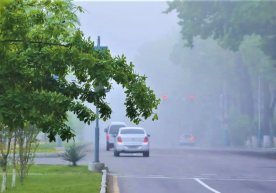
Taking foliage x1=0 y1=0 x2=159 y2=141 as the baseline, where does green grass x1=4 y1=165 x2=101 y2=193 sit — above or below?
below

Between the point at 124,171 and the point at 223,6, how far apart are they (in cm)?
3618

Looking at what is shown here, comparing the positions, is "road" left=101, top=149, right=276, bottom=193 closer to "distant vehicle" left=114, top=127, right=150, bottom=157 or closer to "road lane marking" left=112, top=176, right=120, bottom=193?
"road lane marking" left=112, top=176, right=120, bottom=193

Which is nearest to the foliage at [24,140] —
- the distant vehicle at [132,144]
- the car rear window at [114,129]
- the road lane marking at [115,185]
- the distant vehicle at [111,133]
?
the road lane marking at [115,185]

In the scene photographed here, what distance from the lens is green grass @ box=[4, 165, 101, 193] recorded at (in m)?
23.8

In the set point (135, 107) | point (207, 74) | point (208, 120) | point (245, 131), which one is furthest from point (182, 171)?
point (208, 120)

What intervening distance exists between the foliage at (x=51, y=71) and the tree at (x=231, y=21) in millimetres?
49357

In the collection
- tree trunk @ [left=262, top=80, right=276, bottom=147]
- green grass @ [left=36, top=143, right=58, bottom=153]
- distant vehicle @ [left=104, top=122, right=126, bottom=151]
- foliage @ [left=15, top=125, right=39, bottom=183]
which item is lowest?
foliage @ [left=15, top=125, right=39, bottom=183]

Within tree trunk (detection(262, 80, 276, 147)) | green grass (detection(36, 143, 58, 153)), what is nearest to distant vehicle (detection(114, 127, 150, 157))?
green grass (detection(36, 143, 58, 153))

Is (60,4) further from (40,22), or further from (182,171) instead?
(182,171)

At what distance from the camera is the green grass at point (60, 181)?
23781 mm

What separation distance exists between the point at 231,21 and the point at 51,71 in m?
53.6

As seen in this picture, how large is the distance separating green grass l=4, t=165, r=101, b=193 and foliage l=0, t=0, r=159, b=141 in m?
8.94

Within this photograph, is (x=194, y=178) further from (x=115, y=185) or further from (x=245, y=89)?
(x=245, y=89)

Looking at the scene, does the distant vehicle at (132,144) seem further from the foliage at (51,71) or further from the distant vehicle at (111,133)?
the foliage at (51,71)
